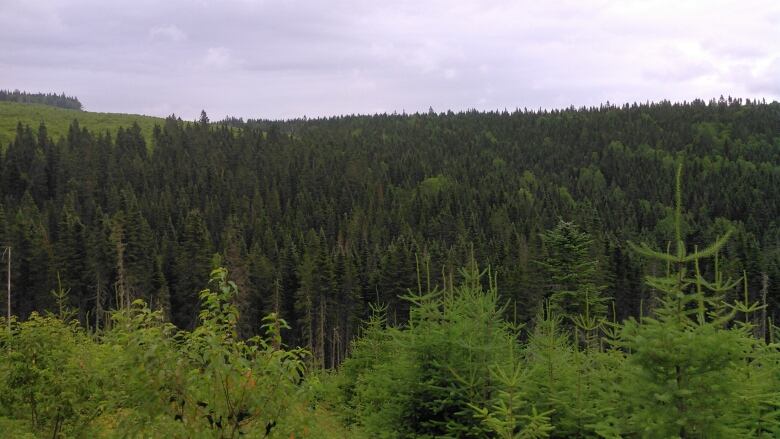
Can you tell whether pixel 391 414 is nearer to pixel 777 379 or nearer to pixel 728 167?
pixel 777 379

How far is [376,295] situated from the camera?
70125 millimetres

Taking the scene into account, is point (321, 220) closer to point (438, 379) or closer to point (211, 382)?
point (438, 379)

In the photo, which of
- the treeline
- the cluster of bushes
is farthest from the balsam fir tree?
the cluster of bushes

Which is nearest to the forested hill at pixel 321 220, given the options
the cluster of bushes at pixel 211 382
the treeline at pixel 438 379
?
the treeline at pixel 438 379

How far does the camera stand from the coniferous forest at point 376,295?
870 centimetres

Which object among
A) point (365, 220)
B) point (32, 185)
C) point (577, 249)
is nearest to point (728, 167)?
point (365, 220)

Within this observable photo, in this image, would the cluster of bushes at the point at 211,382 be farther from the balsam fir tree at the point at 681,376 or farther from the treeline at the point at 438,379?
the balsam fir tree at the point at 681,376

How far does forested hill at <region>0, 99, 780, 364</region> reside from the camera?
2756 inches

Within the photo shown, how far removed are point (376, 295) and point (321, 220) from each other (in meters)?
55.9

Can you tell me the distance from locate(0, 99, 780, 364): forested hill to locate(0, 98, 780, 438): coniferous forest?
22.5 inches

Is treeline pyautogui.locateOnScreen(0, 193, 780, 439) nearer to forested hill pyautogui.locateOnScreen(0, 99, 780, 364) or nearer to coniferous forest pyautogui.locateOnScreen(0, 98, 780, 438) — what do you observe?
coniferous forest pyautogui.locateOnScreen(0, 98, 780, 438)

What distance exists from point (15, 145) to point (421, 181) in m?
104

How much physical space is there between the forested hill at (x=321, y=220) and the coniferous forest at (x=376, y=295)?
0.57 metres

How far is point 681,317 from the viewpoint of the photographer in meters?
9.56
